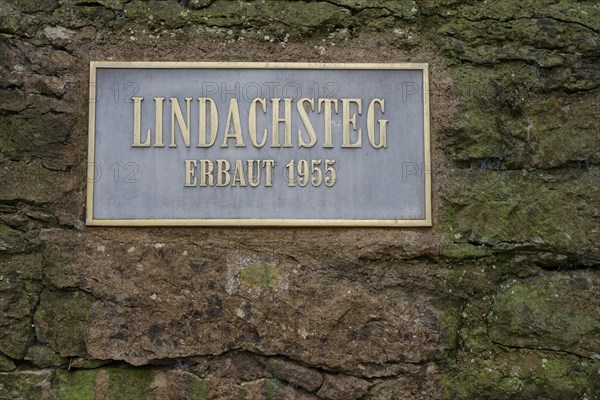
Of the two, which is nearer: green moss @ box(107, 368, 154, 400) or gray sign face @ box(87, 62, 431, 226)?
green moss @ box(107, 368, 154, 400)

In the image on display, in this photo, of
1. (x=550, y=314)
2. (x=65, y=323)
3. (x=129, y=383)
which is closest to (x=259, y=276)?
(x=129, y=383)

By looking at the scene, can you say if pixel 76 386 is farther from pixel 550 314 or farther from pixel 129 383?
pixel 550 314

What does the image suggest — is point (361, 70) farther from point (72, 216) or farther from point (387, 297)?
point (72, 216)

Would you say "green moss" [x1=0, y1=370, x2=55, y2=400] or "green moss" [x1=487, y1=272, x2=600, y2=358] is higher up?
"green moss" [x1=487, y1=272, x2=600, y2=358]

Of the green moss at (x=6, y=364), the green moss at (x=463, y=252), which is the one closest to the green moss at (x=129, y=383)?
the green moss at (x=6, y=364)

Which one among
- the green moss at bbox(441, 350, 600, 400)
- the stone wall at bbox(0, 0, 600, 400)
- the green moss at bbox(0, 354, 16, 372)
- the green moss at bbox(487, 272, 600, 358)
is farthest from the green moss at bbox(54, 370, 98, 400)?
the green moss at bbox(487, 272, 600, 358)

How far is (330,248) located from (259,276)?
30 cm

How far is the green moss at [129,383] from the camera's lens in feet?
9.00

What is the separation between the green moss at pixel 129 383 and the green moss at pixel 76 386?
7 cm

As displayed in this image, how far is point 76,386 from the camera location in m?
2.75

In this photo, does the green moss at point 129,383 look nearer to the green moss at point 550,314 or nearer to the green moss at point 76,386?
the green moss at point 76,386

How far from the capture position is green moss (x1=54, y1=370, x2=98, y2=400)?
2.75 metres

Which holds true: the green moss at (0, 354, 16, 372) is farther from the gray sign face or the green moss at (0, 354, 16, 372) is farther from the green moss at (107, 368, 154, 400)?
the gray sign face

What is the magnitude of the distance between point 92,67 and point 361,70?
1116 millimetres
